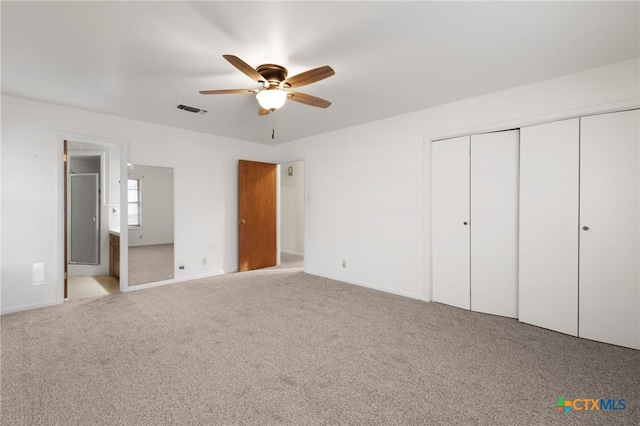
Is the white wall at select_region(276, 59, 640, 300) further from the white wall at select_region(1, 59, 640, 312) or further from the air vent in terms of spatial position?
the air vent

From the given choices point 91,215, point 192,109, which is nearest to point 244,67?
point 192,109

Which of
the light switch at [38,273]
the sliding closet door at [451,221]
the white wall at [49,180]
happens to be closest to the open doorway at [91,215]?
the white wall at [49,180]

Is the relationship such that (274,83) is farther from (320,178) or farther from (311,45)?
(320,178)

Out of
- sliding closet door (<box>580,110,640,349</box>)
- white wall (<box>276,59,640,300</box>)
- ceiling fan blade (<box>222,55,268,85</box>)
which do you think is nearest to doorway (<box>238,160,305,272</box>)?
white wall (<box>276,59,640,300</box>)

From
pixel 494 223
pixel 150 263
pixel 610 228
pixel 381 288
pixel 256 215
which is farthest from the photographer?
pixel 256 215

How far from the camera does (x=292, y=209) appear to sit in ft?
25.4

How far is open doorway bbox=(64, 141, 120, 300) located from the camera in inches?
193

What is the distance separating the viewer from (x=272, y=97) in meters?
2.47

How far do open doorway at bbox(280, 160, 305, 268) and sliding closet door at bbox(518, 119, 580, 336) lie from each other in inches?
200

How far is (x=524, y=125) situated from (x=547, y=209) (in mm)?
890

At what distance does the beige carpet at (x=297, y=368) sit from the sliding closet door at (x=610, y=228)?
0.24 m

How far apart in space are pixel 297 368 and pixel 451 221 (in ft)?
8.26

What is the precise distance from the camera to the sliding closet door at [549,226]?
2.82 metres

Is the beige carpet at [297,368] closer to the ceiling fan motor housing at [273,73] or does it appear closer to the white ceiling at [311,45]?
the ceiling fan motor housing at [273,73]
